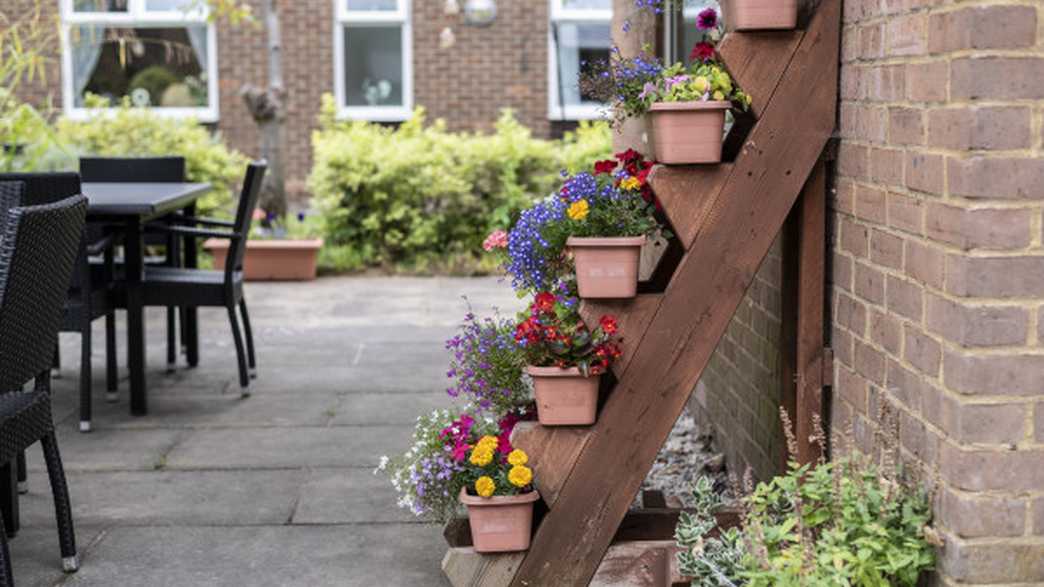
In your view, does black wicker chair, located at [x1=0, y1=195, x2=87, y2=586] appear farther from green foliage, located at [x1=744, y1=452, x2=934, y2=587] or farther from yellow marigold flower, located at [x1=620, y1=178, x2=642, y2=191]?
green foliage, located at [x1=744, y1=452, x2=934, y2=587]

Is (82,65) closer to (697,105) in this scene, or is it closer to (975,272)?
(697,105)

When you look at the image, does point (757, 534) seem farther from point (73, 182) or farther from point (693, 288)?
point (73, 182)

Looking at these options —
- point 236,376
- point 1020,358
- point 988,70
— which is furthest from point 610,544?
point 236,376

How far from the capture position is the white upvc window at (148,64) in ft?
44.4

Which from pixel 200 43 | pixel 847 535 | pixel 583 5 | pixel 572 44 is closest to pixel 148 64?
pixel 200 43

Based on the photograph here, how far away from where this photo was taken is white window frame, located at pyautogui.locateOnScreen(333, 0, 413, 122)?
13555 mm

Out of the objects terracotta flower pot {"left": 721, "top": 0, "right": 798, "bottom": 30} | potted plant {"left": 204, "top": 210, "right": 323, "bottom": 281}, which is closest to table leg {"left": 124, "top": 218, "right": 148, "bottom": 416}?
terracotta flower pot {"left": 721, "top": 0, "right": 798, "bottom": 30}

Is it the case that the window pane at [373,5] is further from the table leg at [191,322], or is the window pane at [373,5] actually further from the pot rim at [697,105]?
the pot rim at [697,105]

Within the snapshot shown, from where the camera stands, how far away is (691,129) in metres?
3.42

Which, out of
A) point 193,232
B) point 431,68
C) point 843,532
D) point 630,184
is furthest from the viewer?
point 431,68

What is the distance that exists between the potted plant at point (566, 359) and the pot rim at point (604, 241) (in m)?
0.17

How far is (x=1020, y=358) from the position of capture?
2693 millimetres

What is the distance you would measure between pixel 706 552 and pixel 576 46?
34.9 ft

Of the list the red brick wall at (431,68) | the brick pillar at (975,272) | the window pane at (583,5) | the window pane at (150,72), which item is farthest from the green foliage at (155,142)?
the brick pillar at (975,272)
